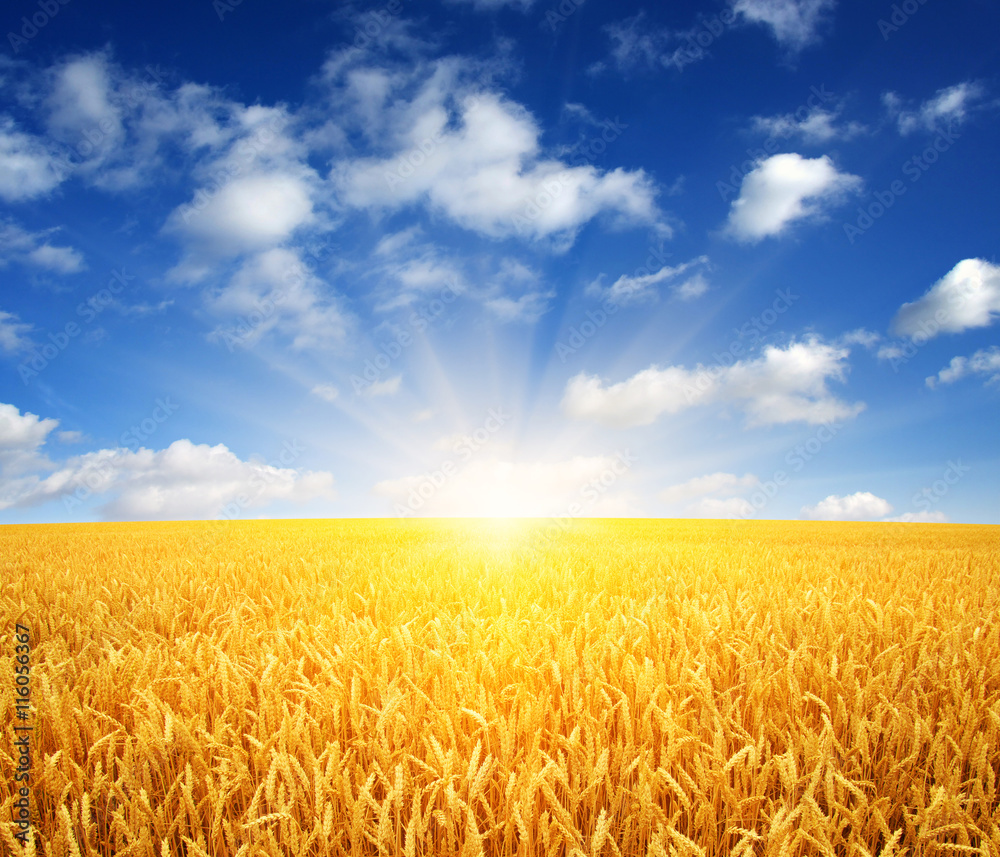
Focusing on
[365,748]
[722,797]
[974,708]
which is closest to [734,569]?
[974,708]

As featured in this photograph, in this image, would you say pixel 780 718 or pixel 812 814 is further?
pixel 780 718

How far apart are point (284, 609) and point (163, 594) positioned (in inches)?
36.1

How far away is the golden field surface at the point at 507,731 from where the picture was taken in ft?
4.71

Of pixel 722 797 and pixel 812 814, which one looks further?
pixel 722 797

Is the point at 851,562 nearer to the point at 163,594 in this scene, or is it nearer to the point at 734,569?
the point at 734,569

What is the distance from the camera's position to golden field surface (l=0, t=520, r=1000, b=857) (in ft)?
4.71

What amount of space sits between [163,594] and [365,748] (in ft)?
8.64

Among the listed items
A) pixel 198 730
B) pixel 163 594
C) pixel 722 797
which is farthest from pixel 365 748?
pixel 163 594

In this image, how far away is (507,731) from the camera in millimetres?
1697

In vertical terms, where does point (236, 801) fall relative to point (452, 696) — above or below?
below

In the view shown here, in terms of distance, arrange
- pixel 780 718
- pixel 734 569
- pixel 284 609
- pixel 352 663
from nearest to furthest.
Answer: pixel 780 718 → pixel 352 663 → pixel 284 609 → pixel 734 569

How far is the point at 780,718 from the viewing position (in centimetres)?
198

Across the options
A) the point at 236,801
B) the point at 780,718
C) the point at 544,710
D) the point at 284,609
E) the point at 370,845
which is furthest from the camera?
the point at 284,609

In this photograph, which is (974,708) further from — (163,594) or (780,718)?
(163,594)
